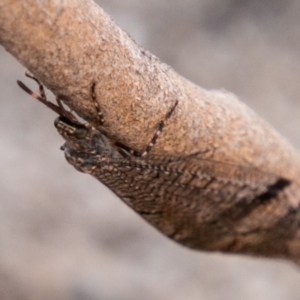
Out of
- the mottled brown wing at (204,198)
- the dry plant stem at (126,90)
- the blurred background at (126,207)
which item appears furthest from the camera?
the blurred background at (126,207)

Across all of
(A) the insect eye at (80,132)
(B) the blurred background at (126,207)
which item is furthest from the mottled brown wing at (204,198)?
(B) the blurred background at (126,207)

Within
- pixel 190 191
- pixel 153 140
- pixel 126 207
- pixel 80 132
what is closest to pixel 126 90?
pixel 153 140

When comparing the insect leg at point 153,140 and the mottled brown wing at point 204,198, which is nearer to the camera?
the insect leg at point 153,140

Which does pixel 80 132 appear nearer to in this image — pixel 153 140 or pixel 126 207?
pixel 153 140

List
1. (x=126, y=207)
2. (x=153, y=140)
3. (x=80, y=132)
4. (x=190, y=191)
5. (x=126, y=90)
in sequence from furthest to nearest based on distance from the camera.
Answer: (x=126, y=207)
(x=190, y=191)
(x=80, y=132)
(x=153, y=140)
(x=126, y=90)

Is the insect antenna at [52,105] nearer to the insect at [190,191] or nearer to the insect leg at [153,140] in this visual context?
the insect at [190,191]

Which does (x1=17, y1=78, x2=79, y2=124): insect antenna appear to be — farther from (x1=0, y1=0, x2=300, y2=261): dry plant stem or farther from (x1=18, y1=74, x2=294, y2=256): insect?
(x1=0, y1=0, x2=300, y2=261): dry plant stem

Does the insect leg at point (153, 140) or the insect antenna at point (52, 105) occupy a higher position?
the insect leg at point (153, 140)
